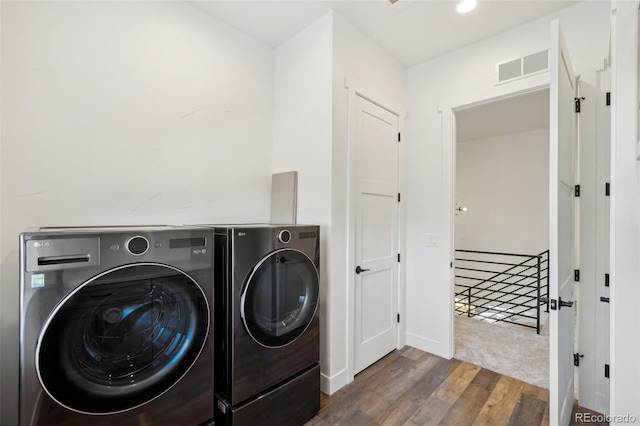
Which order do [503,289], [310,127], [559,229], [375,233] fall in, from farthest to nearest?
[503,289], [375,233], [310,127], [559,229]

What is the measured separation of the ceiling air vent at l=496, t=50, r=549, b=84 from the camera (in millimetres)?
2248

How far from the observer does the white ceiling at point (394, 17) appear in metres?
2.11

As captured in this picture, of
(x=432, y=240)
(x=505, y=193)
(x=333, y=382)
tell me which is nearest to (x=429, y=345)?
(x=432, y=240)

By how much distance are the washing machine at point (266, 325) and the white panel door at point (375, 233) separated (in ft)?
2.14

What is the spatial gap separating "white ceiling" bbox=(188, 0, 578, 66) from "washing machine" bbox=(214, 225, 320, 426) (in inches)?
65.4

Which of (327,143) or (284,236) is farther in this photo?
(327,143)

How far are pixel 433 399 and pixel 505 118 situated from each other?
4261mm

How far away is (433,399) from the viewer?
211 centimetres

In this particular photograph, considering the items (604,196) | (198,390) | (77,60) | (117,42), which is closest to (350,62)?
(117,42)

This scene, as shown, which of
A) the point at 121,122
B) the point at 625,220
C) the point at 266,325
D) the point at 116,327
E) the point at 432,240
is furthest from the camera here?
the point at 432,240

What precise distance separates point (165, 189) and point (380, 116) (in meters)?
1.90

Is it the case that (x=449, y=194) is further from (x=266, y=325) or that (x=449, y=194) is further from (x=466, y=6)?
(x=266, y=325)

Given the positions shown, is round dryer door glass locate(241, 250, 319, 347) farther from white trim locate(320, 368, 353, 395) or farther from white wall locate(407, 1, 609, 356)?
white wall locate(407, 1, 609, 356)

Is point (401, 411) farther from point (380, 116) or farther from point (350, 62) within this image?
point (350, 62)
